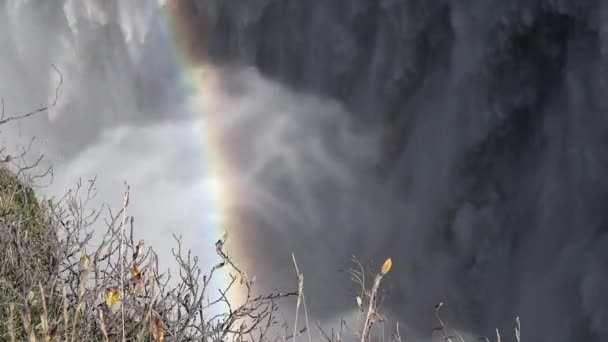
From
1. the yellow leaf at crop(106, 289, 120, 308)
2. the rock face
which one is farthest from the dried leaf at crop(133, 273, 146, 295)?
the rock face

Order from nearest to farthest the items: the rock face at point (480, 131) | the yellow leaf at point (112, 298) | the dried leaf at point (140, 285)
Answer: the yellow leaf at point (112, 298)
the dried leaf at point (140, 285)
the rock face at point (480, 131)

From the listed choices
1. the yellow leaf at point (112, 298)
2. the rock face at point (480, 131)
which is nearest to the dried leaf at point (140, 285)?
the yellow leaf at point (112, 298)

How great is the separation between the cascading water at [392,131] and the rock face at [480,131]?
0.03m

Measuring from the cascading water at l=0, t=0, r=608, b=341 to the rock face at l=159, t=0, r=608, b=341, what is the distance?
1.1 inches

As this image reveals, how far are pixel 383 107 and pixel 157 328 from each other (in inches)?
476

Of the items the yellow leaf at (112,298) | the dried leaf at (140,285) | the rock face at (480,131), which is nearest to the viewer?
the yellow leaf at (112,298)

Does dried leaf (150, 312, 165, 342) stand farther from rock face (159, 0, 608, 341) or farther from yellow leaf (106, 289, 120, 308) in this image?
rock face (159, 0, 608, 341)

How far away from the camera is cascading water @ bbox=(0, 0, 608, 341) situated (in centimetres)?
970

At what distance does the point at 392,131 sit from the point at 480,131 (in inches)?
89.8

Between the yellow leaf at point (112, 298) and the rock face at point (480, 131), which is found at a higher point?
the rock face at point (480, 131)

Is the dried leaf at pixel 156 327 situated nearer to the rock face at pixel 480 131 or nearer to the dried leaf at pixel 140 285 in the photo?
the dried leaf at pixel 140 285

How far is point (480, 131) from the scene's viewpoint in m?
11.7

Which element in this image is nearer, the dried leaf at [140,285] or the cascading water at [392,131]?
the dried leaf at [140,285]

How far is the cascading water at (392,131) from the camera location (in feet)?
31.8
